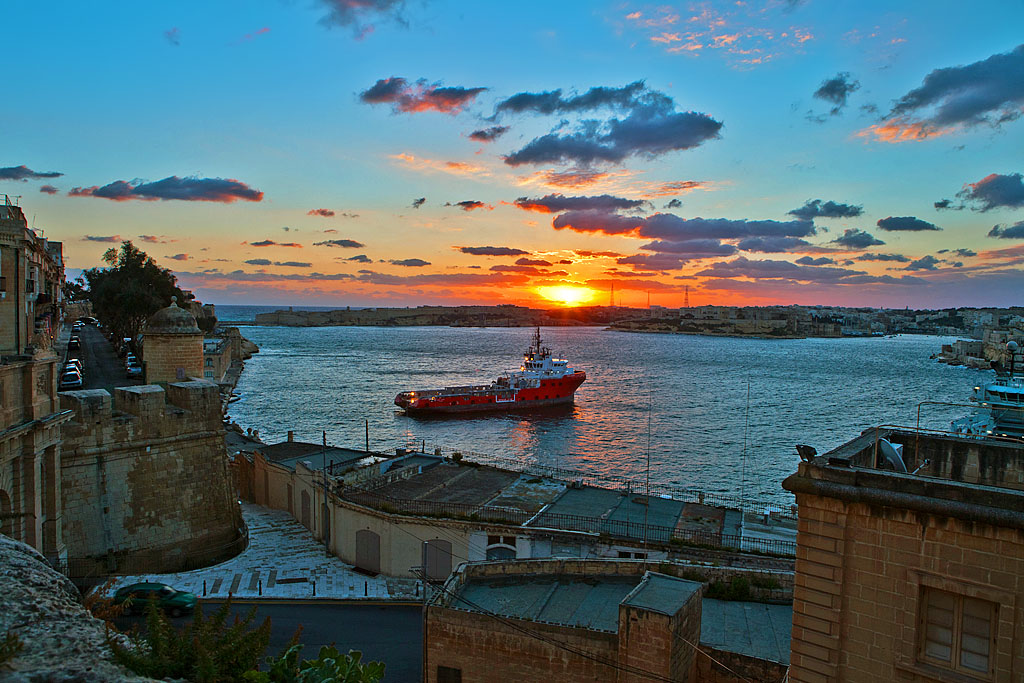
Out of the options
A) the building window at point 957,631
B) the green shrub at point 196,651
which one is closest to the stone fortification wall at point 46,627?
the green shrub at point 196,651

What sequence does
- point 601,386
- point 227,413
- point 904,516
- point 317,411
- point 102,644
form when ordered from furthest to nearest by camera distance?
point 601,386
point 317,411
point 227,413
point 904,516
point 102,644

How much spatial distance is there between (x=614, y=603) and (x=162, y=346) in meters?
18.4

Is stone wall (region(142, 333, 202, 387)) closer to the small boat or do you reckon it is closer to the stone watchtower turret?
the stone watchtower turret

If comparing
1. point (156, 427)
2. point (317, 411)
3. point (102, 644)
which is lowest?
point (317, 411)

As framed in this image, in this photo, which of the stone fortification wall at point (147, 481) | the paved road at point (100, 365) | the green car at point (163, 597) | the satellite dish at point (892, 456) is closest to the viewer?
the satellite dish at point (892, 456)

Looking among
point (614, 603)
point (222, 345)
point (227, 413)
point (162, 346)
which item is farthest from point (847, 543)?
point (222, 345)

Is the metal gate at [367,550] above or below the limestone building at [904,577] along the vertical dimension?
below

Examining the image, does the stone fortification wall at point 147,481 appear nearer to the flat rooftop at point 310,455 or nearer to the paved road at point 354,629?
the paved road at point 354,629

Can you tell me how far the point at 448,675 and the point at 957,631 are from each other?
719 cm

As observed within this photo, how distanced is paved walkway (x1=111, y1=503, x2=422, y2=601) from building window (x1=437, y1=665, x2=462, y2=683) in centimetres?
632

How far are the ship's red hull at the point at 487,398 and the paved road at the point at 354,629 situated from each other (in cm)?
4414

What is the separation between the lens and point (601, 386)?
3275 inches

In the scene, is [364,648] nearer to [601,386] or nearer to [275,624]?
[275,624]

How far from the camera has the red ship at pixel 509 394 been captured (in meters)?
60.9
